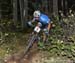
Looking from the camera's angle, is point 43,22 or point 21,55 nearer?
point 21,55

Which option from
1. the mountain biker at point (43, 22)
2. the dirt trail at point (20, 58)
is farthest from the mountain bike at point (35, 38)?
the dirt trail at point (20, 58)

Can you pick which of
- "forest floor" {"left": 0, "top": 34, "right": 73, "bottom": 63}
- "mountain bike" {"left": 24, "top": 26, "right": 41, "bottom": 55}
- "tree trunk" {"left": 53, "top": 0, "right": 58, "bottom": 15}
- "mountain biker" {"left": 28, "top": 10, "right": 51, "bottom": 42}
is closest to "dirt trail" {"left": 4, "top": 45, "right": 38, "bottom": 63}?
"forest floor" {"left": 0, "top": 34, "right": 73, "bottom": 63}

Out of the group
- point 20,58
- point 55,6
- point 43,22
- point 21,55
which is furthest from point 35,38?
point 55,6

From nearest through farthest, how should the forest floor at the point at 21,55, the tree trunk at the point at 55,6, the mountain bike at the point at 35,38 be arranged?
the forest floor at the point at 21,55 < the mountain bike at the point at 35,38 < the tree trunk at the point at 55,6

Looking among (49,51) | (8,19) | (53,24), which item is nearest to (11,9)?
(8,19)

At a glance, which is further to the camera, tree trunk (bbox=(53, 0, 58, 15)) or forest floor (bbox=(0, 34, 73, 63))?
tree trunk (bbox=(53, 0, 58, 15))

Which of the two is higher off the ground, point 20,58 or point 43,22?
point 43,22

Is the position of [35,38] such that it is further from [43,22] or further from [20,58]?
[20,58]

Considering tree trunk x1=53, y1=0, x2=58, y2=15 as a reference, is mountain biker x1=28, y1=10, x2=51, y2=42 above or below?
below

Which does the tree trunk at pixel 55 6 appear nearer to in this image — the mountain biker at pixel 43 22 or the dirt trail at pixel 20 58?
the mountain biker at pixel 43 22

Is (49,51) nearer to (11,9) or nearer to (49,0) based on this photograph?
(49,0)

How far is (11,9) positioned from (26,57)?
122 inches

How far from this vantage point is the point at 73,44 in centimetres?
811

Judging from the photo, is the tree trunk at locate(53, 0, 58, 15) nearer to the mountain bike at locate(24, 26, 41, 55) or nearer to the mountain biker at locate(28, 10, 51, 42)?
the mountain biker at locate(28, 10, 51, 42)
